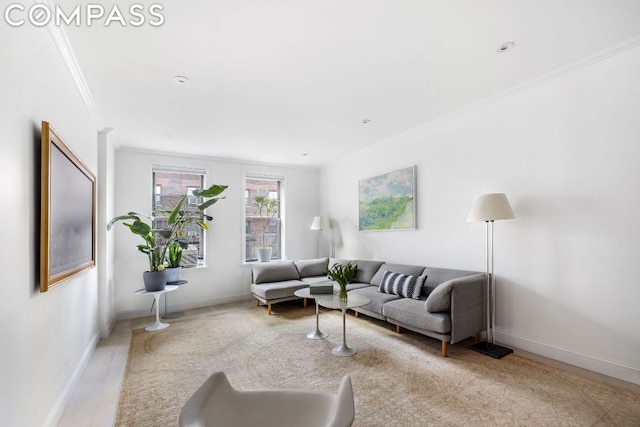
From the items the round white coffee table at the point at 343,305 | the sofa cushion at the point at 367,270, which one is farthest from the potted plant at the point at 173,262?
the sofa cushion at the point at 367,270

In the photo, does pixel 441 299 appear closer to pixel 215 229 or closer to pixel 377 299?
pixel 377 299

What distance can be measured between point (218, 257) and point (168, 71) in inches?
138

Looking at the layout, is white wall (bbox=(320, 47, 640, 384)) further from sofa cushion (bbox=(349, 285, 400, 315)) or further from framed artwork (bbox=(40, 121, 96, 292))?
framed artwork (bbox=(40, 121, 96, 292))

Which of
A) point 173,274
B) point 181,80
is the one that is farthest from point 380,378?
point 173,274

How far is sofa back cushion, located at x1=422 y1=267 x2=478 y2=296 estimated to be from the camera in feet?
12.1

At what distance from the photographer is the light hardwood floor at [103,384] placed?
2.21 metres

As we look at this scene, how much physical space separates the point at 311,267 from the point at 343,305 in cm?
230

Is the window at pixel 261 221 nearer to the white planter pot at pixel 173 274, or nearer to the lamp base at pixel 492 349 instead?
the white planter pot at pixel 173 274

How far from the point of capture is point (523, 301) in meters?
3.18

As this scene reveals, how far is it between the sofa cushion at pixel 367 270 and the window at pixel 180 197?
2.78m

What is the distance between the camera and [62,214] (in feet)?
7.18

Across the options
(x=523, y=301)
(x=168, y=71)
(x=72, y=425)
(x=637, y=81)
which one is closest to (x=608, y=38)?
(x=637, y=81)

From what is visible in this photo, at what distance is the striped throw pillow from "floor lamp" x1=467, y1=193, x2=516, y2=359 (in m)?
0.76

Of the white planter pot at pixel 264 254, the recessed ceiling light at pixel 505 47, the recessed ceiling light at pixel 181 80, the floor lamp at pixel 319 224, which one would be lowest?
the white planter pot at pixel 264 254
